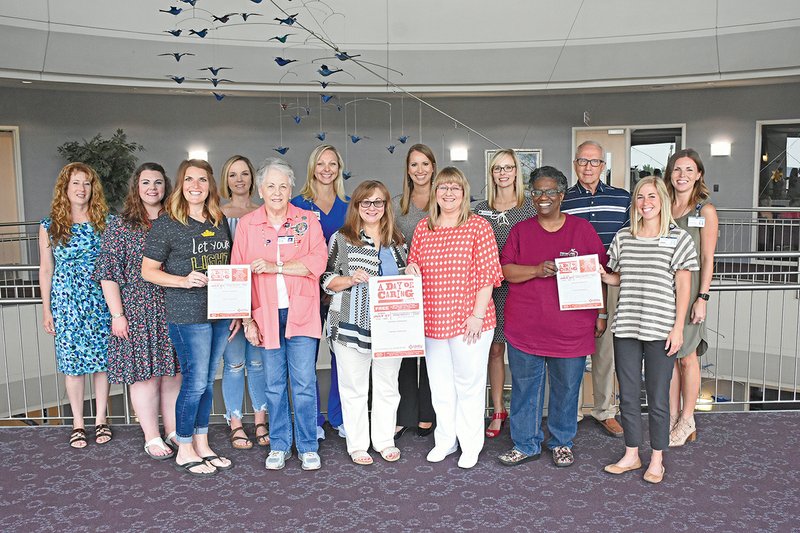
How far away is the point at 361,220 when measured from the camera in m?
3.91

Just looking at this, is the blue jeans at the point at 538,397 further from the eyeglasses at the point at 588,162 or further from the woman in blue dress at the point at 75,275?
the woman in blue dress at the point at 75,275

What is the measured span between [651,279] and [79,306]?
12.0ft

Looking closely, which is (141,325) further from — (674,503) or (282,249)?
(674,503)

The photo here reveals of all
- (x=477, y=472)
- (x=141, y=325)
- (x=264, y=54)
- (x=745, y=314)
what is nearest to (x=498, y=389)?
(x=477, y=472)

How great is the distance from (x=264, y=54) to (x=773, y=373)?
33.8ft

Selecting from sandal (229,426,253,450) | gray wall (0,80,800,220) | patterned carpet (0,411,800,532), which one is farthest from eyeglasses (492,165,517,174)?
gray wall (0,80,800,220)

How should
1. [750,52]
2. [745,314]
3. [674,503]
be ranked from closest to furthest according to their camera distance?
[674,503] → [745,314] → [750,52]

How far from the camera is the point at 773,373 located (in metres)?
10.4

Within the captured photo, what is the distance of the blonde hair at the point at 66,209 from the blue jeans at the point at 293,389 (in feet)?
4.92

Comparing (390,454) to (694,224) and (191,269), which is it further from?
(694,224)

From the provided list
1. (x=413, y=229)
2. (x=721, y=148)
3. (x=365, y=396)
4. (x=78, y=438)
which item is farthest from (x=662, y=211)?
(x=721, y=148)

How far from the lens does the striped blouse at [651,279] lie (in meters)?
3.67

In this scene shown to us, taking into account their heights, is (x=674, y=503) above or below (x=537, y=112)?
below

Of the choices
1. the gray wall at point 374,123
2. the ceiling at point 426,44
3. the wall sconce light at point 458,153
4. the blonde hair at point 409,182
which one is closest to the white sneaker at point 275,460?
the blonde hair at point 409,182
